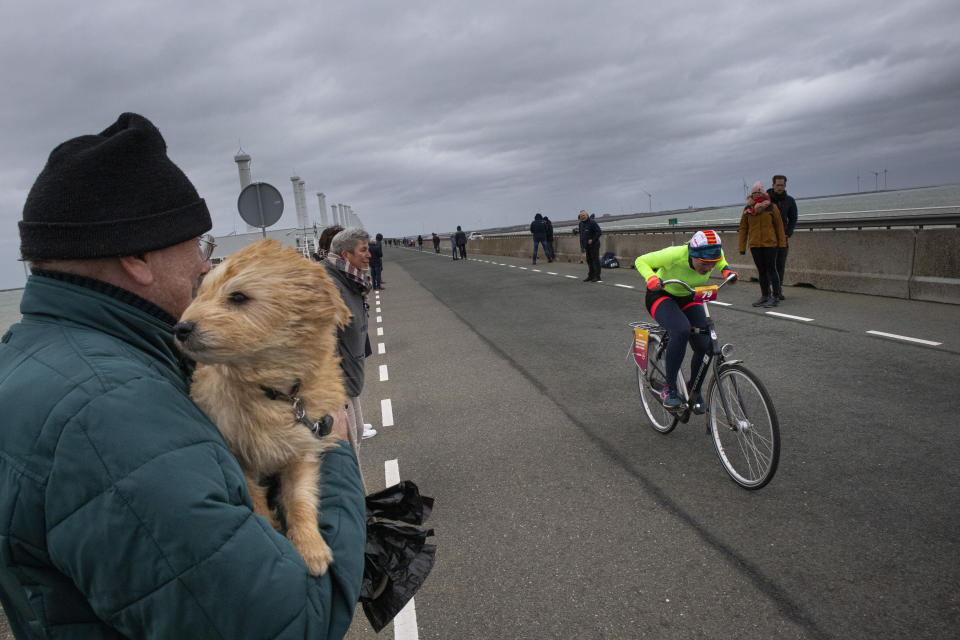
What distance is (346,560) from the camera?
55.5 inches

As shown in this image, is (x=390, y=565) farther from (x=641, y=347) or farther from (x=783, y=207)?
(x=783, y=207)

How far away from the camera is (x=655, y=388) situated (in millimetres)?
6090

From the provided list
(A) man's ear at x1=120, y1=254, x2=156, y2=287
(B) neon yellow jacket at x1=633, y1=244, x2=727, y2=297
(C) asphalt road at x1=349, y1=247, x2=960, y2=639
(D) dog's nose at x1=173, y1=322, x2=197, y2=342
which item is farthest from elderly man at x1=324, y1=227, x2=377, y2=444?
(A) man's ear at x1=120, y1=254, x2=156, y2=287

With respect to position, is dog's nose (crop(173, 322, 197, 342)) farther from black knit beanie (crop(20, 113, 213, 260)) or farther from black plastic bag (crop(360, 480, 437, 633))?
black plastic bag (crop(360, 480, 437, 633))

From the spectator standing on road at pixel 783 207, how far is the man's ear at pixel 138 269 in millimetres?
12965

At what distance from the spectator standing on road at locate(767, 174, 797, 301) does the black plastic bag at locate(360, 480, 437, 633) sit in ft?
40.2

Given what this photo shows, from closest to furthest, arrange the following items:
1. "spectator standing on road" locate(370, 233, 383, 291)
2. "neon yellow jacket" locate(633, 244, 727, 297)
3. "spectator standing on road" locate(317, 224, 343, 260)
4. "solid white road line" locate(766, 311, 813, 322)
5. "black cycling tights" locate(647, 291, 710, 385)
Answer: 1. "black cycling tights" locate(647, 291, 710, 385)
2. "neon yellow jacket" locate(633, 244, 727, 297)
3. "spectator standing on road" locate(317, 224, 343, 260)
4. "solid white road line" locate(766, 311, 813, 322)
5. "spectator standing on road" locate(370, 233, 383, 291)

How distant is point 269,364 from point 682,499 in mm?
3737

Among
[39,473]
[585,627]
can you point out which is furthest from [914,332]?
[39,473]

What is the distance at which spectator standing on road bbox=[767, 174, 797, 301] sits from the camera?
40.9 feet

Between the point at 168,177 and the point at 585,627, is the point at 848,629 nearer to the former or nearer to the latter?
the point at 585,627

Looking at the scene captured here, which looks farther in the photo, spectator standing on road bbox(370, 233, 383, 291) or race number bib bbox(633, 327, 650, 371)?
spectator standing on road bbox(370, 233, 383, 291)

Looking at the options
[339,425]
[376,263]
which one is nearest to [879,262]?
[339,425]

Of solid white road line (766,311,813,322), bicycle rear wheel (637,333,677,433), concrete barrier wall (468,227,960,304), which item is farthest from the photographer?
concrete barrier wall (468,227,960,304)
